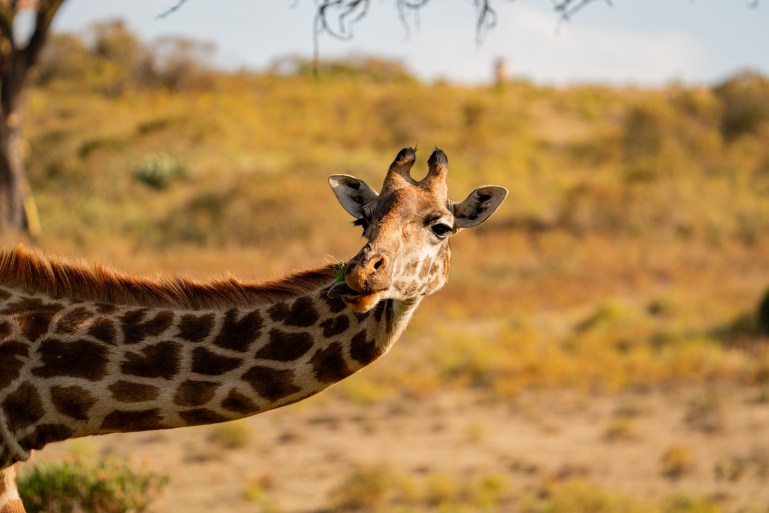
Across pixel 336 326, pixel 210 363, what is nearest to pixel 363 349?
pixel 336 326

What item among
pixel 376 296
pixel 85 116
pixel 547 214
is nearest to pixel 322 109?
pixel 85 116

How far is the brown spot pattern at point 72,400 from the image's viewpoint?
17.3ft

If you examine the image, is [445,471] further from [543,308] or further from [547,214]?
[547,214]

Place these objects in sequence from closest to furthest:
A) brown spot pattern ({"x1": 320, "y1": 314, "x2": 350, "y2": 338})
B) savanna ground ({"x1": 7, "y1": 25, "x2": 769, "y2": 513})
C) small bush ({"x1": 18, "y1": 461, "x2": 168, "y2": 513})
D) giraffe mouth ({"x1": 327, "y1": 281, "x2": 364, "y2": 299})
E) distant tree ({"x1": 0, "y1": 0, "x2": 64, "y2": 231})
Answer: giraffe mouth ({"x1": 327, "y1": 281, "x2": 364, "y2": 299})
brown spot pattern ({"x1": 320, "y1": 314, "x2": 350, "y2": 338})
small bush ({"x1": 18, "y1": 461, "x2": 168, "y2": 513})
savanna ground ({"x1": 7, "y1": 25, "x2": 769, "y2": 513})
distant tree ({"x1": 0, "y1": 0, "x2": 64, "y2": 231})

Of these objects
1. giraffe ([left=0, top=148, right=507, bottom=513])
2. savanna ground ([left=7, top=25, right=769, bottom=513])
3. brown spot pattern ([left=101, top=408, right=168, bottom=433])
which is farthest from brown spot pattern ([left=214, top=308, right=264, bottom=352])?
savanna ground ([left=7, top=25, right=769, bottom=513])

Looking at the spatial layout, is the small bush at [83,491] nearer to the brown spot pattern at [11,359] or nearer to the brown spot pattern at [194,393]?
the brown spot pattern at [11,359]

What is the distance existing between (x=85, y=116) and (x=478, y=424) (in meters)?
27.8

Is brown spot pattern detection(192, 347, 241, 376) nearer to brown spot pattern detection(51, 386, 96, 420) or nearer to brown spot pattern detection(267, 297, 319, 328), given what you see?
brown spot pattern detection(267, 297, 319, 328)

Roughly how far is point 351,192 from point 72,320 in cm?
151

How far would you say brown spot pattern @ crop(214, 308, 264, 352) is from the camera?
5383mm

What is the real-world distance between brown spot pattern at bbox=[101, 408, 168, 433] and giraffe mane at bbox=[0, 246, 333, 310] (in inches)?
22.8

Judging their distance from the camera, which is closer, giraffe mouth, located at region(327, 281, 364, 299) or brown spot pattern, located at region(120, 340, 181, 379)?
giraffe mouth, located at region(327, 281, 364, 299)

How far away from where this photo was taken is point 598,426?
1520 centimetres

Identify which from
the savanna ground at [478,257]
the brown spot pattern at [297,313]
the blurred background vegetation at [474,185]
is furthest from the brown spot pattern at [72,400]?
the blurred background vegetation at [474,185]
